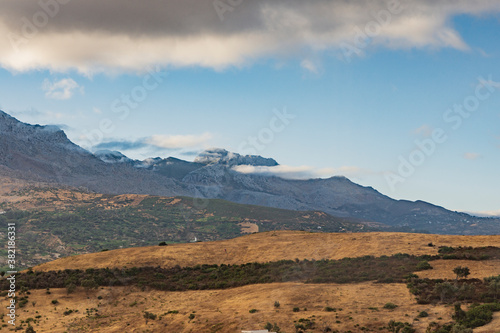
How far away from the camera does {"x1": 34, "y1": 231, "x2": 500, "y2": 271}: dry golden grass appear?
80.6m

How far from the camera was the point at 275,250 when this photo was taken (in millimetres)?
87062

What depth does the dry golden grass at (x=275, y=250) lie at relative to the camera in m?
80.6

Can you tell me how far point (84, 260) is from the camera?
276ft

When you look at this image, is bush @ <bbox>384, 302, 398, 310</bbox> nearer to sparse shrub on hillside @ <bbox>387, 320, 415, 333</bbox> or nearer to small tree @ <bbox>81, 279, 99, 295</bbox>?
sparse shrub on hillside @ <bbox>387, 320, 415, 333</bbox>

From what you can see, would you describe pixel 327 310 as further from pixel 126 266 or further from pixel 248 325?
pixel 126 266

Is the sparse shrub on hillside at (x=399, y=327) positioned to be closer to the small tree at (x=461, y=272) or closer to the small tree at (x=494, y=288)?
the small tree at (x=494, y=288)

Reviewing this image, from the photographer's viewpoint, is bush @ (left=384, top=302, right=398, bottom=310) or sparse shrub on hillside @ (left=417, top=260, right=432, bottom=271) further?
sparse shrub on hillside @ (left=417, top=260, right=432, bottom=271)

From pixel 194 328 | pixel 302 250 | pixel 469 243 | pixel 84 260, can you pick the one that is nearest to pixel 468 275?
pixel 469 243

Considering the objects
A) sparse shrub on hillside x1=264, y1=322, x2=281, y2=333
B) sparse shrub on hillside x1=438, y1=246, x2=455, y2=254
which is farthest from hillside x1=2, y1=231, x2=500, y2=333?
sparse shrub on hillside x1=438, y1=246, x2=455, y2=254

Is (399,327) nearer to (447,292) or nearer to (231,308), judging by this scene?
(447,292)

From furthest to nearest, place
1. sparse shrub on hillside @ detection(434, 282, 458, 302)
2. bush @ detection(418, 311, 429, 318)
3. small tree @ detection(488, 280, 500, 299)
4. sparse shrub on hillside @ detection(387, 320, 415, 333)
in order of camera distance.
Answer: sparse shrub on hillside @ detection(434, 282, 458, 302) < small tree @ detection(488, 280, 500, 299) < bush @ detection(418, 311, 429, 318) < sparse shrub on hillside @ detection(387, 320, 415, 333)

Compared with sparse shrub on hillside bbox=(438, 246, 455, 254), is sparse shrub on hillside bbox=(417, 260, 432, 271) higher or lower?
lower

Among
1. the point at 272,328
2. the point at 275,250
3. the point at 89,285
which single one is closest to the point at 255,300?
the point at 272,328

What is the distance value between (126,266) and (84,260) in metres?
9.42
